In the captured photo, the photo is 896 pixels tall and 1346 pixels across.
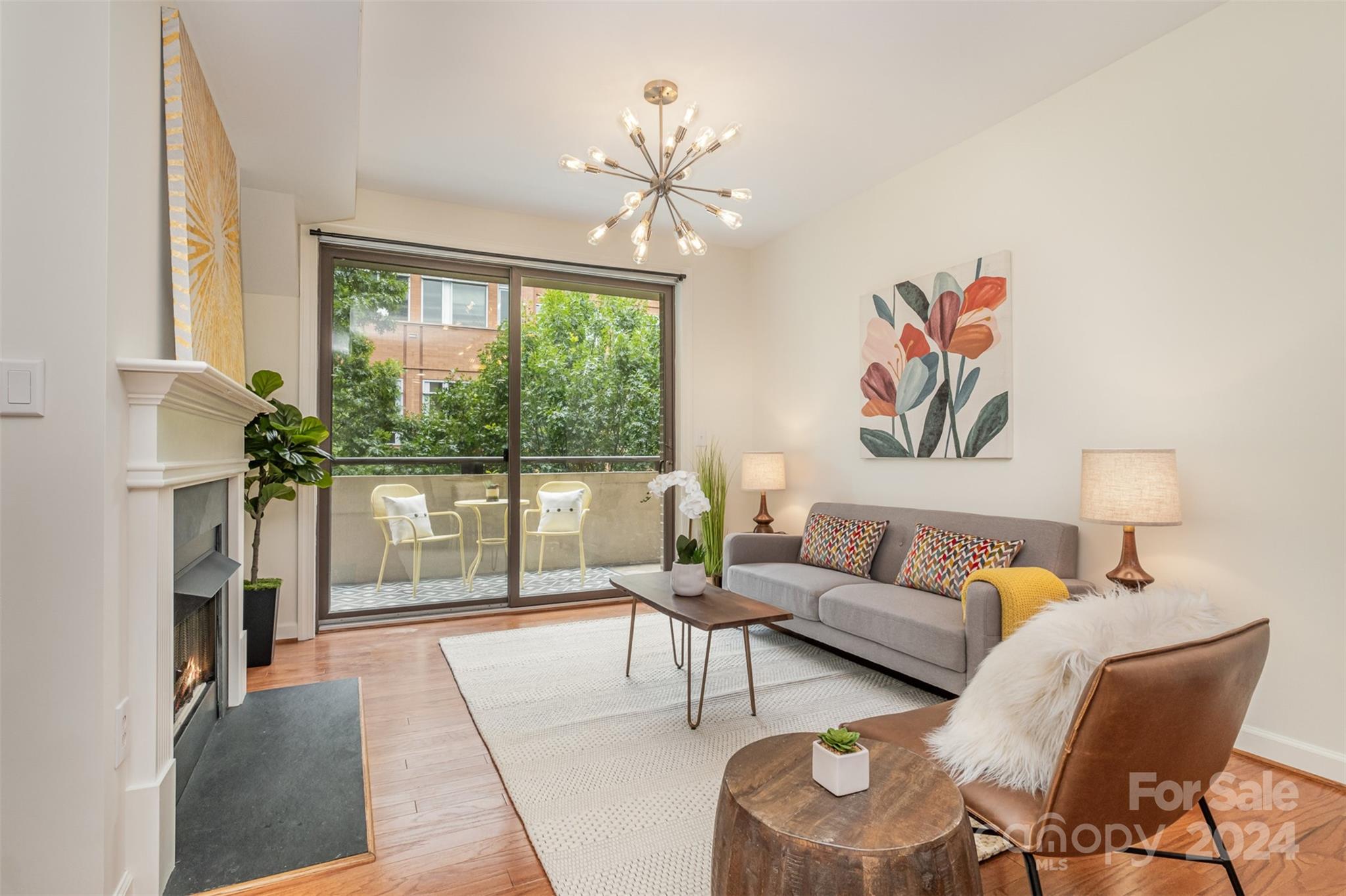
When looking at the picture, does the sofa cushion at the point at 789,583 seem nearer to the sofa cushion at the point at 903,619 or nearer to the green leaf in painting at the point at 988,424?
the sofa cushion at the point at 903,619

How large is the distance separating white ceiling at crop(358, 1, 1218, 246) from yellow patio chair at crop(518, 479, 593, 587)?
2.07 meters

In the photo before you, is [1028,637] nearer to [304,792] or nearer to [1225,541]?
[1225,541]

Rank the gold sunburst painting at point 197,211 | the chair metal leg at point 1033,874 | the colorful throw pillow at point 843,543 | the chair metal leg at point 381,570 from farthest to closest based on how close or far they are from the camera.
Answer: the chair metal leg at point 381,570 → the colorful throw pillow at point 843,543 → the gold sunburst painting at point 197,211 → the chair metal leg at point 1033,874

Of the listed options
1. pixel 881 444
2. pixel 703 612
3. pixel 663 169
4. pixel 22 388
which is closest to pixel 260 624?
pixel 703 612

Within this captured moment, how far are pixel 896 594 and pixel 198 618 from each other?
2.88 meters

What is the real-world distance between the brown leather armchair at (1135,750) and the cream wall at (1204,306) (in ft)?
4.51

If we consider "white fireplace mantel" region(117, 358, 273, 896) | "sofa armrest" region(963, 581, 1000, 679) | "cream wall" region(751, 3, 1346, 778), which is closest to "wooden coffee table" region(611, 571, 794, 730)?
"sofa armrest" region(963, 581, 1000, 679)

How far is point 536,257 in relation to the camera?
15.7 ft

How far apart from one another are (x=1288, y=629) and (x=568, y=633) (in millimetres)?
3317

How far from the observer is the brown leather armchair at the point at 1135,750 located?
3.98ft

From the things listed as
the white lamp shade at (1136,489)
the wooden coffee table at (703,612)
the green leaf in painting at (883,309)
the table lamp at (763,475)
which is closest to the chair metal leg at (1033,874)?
the wooden coffee table at (703,612)

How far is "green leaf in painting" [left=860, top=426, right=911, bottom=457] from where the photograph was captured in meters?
4.04

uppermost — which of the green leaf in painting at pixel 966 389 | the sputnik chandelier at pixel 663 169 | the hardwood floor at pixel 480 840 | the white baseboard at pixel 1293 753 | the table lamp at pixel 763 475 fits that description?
the sputnik chandelier at pixel 663 169

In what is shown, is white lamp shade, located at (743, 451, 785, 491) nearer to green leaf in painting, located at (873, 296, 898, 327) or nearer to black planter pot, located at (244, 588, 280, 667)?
green leaf in painting, located at (873, 296, 898, 327)
